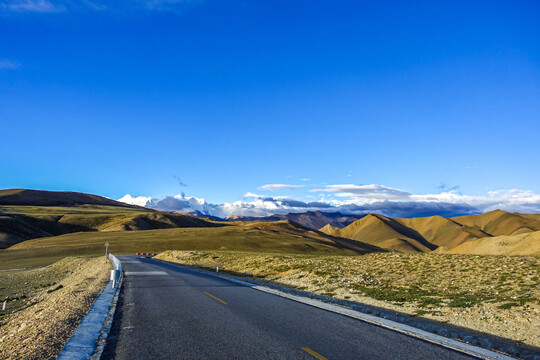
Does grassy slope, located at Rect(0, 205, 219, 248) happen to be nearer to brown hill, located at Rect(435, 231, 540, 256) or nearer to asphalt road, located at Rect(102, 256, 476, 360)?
asphalt road, located at Rect(102, 256, 476, 360)

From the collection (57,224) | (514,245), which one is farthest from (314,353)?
(57,224)

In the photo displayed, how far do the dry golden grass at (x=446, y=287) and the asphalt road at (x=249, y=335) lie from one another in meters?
4.53

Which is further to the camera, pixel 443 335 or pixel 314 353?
pixel 443 335

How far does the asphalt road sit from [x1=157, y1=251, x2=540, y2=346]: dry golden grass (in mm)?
4534

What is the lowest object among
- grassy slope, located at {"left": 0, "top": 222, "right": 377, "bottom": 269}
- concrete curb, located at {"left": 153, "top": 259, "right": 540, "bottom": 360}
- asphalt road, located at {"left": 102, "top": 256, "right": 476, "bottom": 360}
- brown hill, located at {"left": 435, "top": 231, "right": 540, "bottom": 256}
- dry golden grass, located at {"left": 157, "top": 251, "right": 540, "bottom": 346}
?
brown hill, located at {"left": 435, "top": 231, "right": 540, "bottom": 256}

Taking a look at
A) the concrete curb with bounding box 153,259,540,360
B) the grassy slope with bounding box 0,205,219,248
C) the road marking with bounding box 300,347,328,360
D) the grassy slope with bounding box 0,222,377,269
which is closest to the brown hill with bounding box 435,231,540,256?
the grassy slope with bounding box 0,222,377,269

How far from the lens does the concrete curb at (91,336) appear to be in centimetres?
812

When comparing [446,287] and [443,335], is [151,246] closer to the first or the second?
[446,287]

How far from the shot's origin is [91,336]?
9617 mm

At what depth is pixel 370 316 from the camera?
1315 cm

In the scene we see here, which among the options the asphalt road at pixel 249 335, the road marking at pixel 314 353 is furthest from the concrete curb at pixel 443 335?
the road marking at pixel 314 353

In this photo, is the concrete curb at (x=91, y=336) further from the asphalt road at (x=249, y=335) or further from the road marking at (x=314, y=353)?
the road marking at (x=314, y=353)

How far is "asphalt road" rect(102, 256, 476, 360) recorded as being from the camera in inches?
332

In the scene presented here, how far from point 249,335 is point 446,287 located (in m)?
15.8
